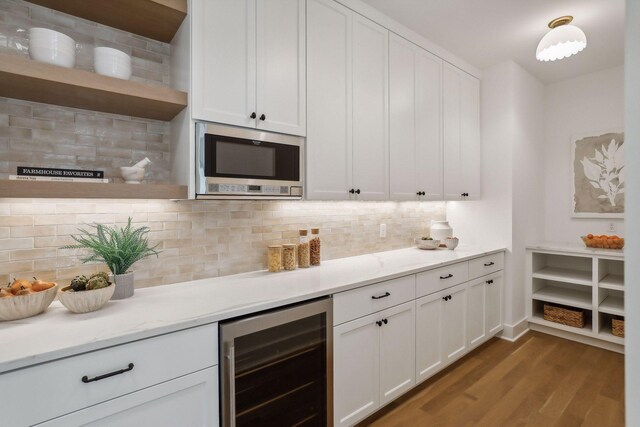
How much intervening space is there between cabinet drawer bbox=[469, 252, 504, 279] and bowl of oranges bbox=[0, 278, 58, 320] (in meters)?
2.81

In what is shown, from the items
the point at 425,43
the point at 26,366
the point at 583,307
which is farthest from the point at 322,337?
the point at 583,307

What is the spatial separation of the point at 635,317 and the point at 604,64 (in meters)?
3.88

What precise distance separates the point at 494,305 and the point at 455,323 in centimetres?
80

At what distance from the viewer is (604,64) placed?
3379 millimetres

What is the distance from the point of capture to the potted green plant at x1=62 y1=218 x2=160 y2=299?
4.90ft

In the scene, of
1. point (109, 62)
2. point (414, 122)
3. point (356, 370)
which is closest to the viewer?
point (109, 62)

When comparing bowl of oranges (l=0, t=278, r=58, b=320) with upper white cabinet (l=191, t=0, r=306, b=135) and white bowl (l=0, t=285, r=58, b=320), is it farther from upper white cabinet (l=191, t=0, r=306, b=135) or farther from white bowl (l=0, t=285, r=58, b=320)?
upper white cabinet (l=191, t=0, r=306, b=135)

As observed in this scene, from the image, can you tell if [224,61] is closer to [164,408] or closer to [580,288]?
[164,408]

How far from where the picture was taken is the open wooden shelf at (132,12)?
149 centimetres

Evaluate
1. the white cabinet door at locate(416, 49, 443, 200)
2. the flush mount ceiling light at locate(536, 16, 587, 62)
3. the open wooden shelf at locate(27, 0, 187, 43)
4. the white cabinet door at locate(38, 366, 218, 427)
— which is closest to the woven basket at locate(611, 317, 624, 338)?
the white cabinet door at locate(416, 49, 443, 200)

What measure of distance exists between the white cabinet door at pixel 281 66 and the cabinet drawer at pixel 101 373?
45.9 inches

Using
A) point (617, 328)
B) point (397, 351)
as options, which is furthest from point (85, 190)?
point (617, 328)

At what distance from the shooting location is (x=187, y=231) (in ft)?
6.17

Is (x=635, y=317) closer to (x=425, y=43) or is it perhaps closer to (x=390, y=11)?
(x=390, y=11)
